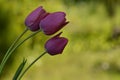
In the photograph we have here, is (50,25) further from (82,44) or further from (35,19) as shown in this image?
(82,44)

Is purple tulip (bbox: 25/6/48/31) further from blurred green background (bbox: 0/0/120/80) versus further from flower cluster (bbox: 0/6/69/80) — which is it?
blurred green background (bbox: 0/0/120/80)

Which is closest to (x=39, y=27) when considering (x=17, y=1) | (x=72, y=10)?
(x=17, y=1)

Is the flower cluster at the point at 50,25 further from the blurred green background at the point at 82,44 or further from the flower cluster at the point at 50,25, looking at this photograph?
the blurred green background at the point at 82,44

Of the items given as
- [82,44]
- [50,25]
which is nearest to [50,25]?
[50,25]

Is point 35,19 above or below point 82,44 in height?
above

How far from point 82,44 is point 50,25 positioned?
16.0 ft

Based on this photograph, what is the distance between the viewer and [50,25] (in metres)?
1.20

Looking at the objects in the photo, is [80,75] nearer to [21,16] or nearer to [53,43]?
[21,16]

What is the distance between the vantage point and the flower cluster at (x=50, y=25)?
119 centimetres

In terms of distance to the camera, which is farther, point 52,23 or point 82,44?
point 82,44

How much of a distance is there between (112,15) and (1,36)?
2179mm

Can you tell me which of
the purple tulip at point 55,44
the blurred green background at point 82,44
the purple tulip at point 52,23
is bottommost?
the blurred green background at point 82,44

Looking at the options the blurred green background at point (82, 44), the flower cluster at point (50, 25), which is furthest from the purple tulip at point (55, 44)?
the blurred green background at point (82, 44)

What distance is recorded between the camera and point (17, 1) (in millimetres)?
4961
